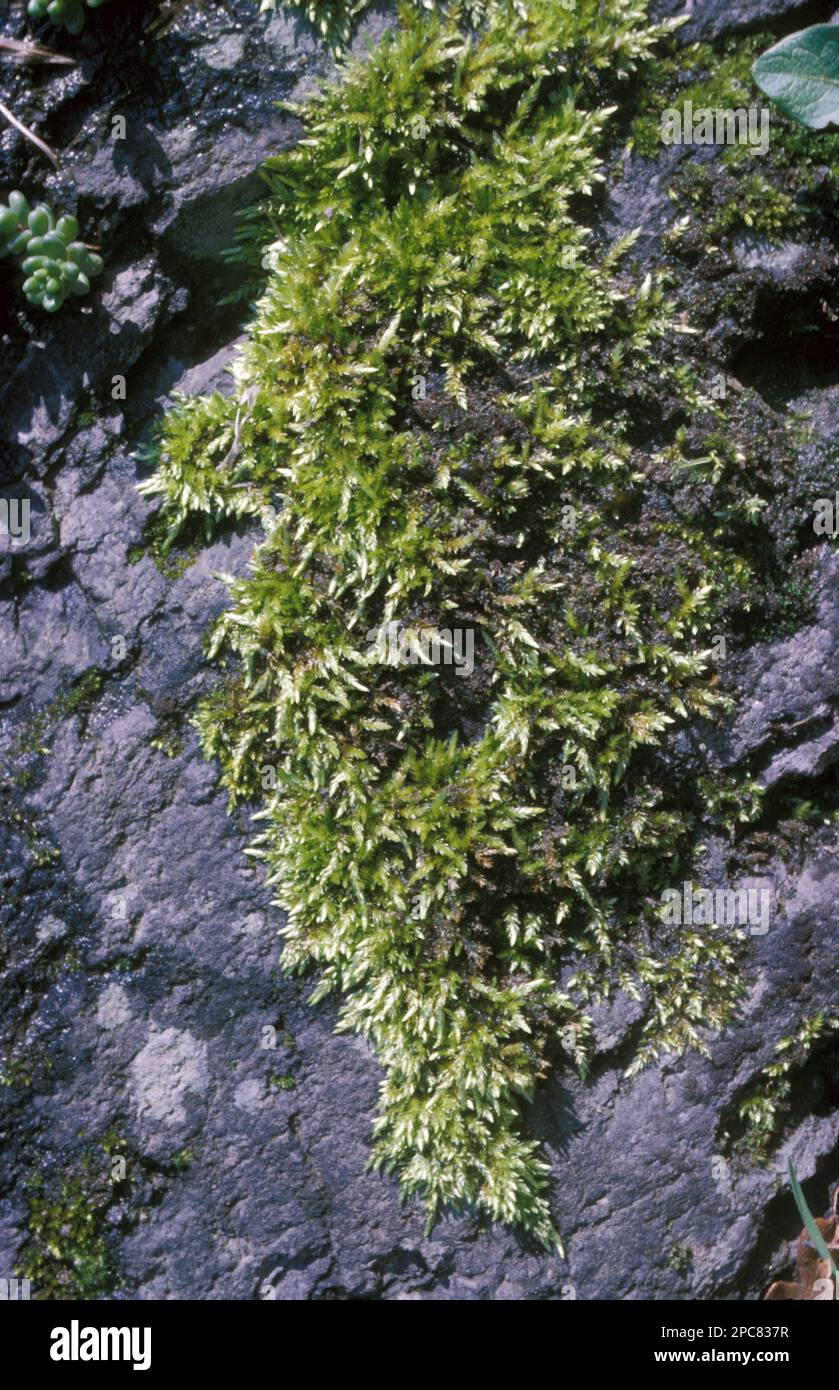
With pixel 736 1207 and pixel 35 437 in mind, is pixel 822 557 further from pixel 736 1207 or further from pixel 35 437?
pixel 35 437

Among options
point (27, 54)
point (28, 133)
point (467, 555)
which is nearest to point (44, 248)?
point (28, 133)

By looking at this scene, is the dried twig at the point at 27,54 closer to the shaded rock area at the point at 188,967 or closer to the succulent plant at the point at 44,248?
the succulent plant at the point at 44,248

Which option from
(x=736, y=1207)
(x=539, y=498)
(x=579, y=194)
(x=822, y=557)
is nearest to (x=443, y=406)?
(x=539, y=498)

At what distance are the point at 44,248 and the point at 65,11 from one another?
72 centimetres

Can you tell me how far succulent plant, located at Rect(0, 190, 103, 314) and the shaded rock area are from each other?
6.4 inches

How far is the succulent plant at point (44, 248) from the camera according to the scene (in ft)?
8.91

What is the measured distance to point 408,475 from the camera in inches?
108

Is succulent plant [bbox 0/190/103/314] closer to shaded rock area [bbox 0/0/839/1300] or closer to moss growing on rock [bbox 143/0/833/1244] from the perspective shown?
shaded rock area [bbox 0/0/839/1300]

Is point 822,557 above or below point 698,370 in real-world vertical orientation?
below

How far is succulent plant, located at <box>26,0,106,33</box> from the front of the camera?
2.69 m

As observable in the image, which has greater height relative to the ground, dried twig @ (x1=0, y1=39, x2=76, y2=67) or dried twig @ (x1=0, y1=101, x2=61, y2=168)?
dried twig @ (x1=0, y1=39, x2=76, y2=67)

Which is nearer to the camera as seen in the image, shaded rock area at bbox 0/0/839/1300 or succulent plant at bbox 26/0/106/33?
succulent plant at bbox 26/0/106/33

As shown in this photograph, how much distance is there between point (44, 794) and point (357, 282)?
1925 mm

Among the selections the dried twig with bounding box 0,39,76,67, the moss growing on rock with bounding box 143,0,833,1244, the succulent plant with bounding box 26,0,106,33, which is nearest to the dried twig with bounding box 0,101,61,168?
the dried twig with bounding box 0,39,76,67
